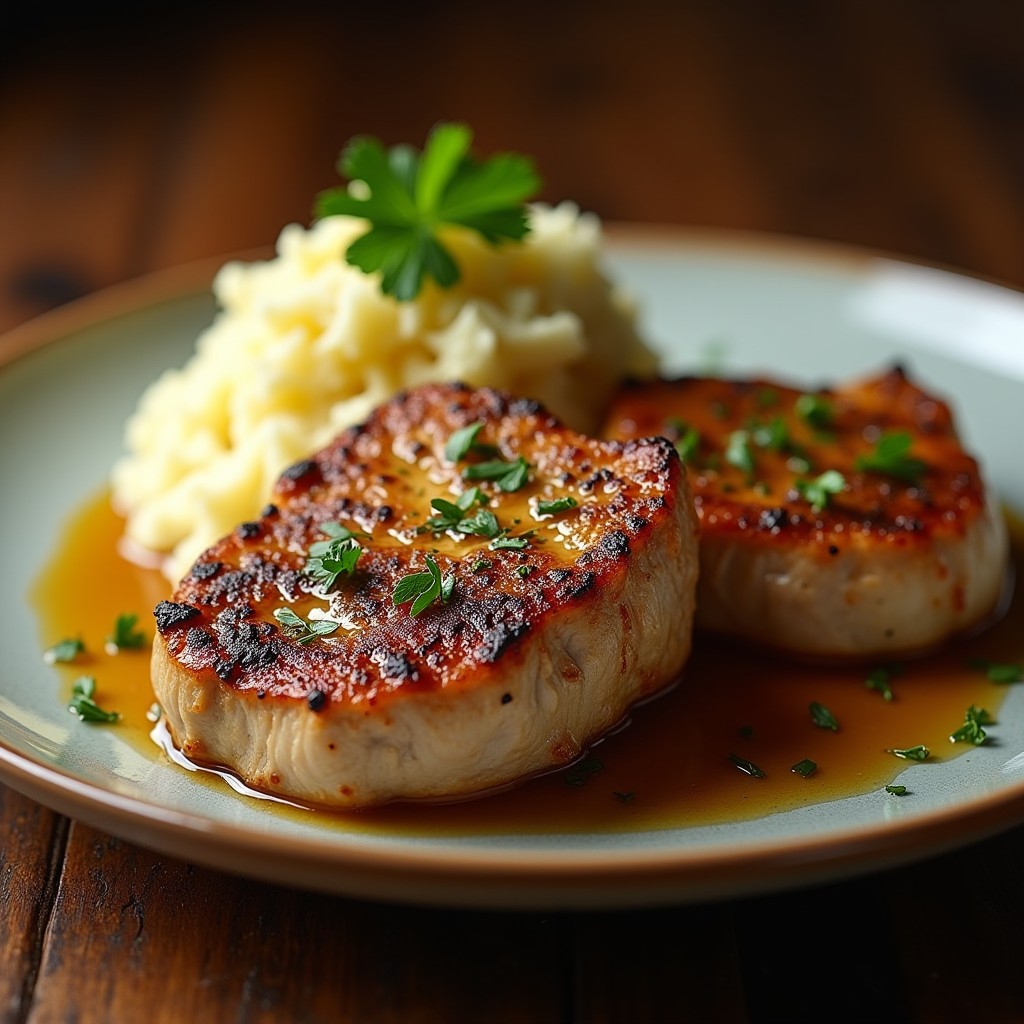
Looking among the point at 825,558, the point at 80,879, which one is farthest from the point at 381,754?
the point at 825,558

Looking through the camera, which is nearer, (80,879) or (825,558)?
(80,879)

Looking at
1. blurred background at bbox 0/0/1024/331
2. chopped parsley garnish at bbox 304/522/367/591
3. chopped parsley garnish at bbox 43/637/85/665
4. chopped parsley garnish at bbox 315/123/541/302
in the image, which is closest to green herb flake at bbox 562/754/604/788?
chopped parsley garnish at bbox 304/522/367/591

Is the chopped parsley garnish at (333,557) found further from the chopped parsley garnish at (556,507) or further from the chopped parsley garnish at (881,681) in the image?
the chopped parsley garnish at (881,681)

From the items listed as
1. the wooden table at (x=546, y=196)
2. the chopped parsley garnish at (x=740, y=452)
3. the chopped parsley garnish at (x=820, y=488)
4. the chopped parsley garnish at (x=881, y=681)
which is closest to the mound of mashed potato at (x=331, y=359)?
the chopped parsley garnish at (x=740, y=452)

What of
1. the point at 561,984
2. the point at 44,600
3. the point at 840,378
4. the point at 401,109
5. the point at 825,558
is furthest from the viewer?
the point at 401,109

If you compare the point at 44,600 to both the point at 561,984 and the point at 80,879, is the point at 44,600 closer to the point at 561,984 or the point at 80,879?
the point at 80,879

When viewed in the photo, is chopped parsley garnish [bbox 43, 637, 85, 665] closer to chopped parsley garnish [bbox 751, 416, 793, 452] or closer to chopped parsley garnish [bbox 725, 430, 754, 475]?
chopped parsley garnish [bbox 725, 430, 754, 475]
